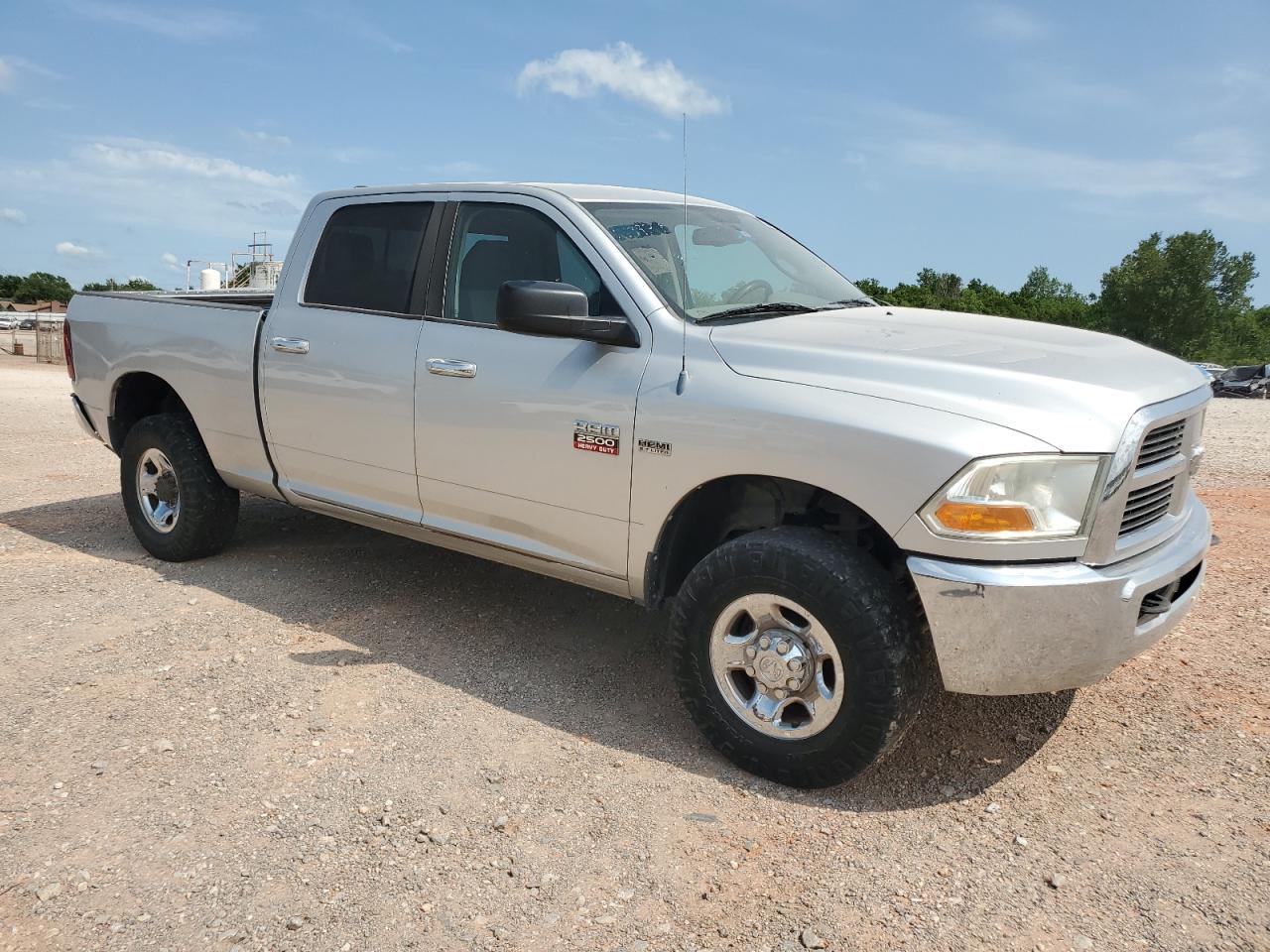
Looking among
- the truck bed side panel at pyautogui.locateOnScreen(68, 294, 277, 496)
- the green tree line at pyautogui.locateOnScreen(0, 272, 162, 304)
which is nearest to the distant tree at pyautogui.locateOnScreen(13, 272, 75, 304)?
the green tree line at pyautogui.locateOnScreen(0, 272, 162, 304)

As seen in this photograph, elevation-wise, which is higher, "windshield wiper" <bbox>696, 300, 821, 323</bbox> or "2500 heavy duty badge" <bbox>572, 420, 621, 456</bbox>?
"windshield wiper" <bbox>696, 300, 821, 323</bbox>

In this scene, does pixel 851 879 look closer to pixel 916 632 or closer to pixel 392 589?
pixel 916 632

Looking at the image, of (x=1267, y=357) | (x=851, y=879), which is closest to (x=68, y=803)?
(x=851, y=879)

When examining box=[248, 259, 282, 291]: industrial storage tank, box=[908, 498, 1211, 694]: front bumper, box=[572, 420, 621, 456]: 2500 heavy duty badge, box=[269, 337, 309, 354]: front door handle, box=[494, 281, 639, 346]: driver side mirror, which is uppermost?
box=[248, 259, 282, 291]: industrial storage tank

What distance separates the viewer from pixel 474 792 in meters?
3.45

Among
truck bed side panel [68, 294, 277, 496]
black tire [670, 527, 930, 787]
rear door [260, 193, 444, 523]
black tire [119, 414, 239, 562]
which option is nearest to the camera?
black tire [670, 527, 930, 787]

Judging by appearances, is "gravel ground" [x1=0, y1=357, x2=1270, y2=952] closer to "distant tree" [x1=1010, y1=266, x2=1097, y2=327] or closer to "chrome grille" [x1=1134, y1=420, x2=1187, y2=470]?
"chrome grille" [x1=1134, y1=420, x2=1187, y2=470]

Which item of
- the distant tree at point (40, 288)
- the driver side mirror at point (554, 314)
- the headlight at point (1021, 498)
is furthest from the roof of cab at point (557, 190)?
the distant tree at point (40, 288)

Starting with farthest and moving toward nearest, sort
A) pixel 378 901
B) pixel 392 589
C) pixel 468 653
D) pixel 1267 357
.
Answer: pixel 1267 357 < pixel 392 589 < pixel 468 653 < pixel 378 901

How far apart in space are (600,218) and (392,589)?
2369 millimetres

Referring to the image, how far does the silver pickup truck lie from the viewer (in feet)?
10.1

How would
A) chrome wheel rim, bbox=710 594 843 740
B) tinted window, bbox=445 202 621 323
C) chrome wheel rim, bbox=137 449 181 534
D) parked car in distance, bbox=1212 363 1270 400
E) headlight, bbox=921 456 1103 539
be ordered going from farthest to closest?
1. parked car in distance, bbox=1212 363 1270 400
2. chrome wheel rim, bbox=137 449 181 534
3. tinted window, bbox=445 202 621 323
4. chrome wheel rim, bbox=710 594 843 740
5. headlight, bbox=921 456 1103 539

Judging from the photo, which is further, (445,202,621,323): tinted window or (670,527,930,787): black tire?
(445,202,621,323): tinted window

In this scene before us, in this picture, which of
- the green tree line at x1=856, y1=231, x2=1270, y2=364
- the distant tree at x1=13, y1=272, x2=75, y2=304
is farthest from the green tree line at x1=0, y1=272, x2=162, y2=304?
the green tree line at x1=856, y1=231, x2=1270, y2=364
